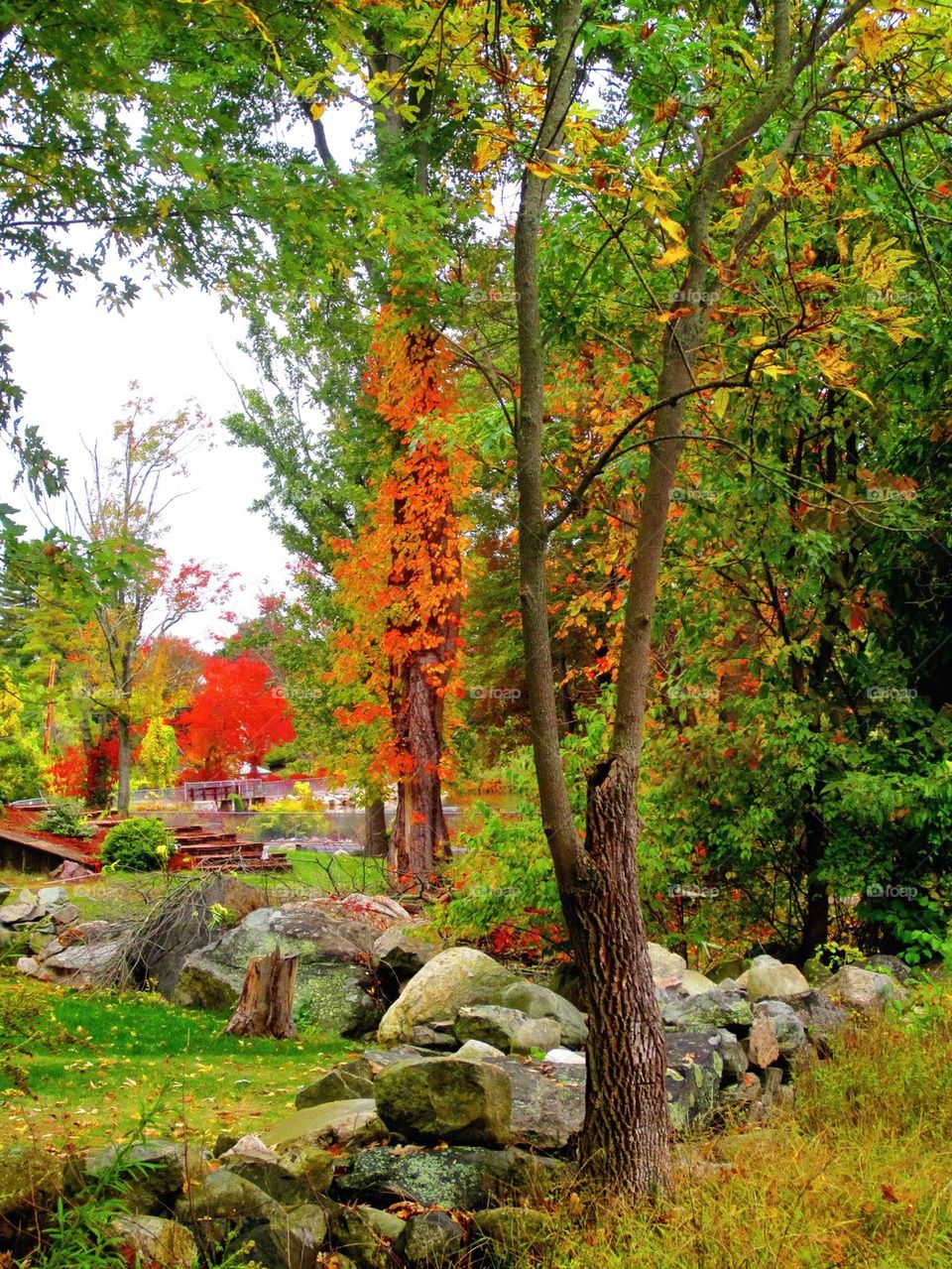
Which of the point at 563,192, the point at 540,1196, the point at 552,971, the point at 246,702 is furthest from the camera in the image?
the point at 246,702

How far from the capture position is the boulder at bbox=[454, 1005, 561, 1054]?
6.67 metres

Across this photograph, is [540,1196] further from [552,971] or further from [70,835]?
[70,835]

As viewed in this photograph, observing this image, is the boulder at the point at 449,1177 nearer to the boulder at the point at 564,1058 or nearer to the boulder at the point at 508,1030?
the boulder at the point at 564,1058

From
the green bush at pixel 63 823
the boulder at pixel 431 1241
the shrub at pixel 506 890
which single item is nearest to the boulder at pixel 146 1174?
the boulder at pixel 431 1241

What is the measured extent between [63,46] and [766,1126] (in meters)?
5.99

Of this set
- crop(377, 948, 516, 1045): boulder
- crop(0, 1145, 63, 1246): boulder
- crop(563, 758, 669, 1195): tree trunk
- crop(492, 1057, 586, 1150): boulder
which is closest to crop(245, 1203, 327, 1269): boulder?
crop(0, 1145, 63, 1246): boulder

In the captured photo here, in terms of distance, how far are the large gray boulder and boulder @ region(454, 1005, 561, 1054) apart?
2880 mm

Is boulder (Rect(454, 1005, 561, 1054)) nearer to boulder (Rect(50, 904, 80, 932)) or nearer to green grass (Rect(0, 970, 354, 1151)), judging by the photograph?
green grass (Rect(0, 970, 354, 1151))

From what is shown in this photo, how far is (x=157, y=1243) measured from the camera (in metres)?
3.66

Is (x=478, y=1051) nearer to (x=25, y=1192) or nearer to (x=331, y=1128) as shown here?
(x=331, y=1128)

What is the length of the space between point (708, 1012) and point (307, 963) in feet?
14.9

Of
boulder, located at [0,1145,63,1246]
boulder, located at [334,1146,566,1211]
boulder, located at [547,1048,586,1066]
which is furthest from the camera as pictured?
boulder, located at [547,1048,586,1066]

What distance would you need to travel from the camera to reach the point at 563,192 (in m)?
8.12

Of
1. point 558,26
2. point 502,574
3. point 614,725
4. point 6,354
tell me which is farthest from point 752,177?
point 502,574
